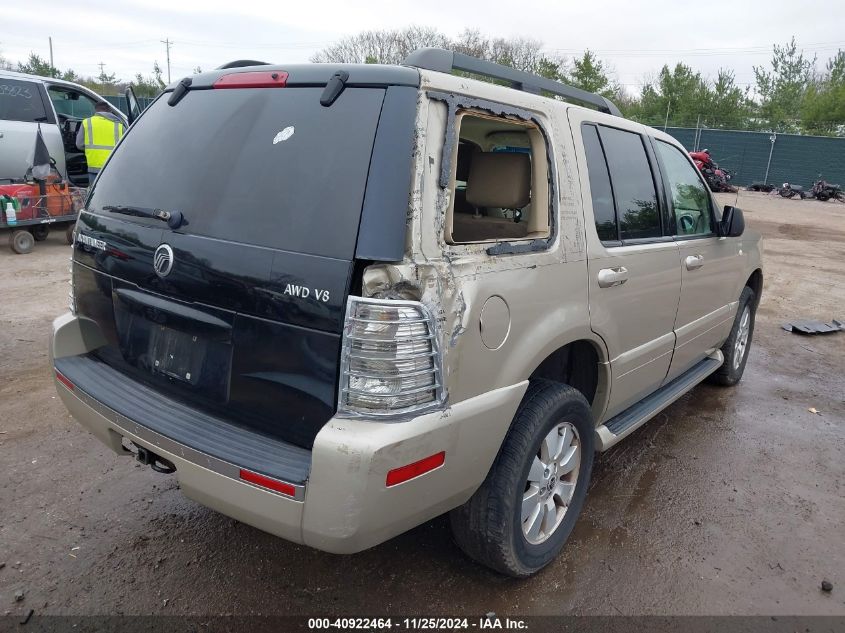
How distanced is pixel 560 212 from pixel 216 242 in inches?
53.3

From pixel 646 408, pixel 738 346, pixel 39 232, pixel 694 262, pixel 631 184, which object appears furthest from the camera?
pixel 39 232

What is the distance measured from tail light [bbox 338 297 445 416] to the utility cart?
8.10 metres

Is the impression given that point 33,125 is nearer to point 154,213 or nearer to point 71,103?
point 71,103

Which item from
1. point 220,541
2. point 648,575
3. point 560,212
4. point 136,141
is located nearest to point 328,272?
point 560,212

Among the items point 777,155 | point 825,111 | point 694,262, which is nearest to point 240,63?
point 694,262

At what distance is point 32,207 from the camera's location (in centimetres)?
828

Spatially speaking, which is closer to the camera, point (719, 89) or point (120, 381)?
point (120, 381)

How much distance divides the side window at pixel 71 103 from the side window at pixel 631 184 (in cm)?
929

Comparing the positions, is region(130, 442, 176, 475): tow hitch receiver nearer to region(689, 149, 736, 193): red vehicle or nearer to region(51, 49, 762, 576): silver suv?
region(51, 49, 762, 576): silver suv

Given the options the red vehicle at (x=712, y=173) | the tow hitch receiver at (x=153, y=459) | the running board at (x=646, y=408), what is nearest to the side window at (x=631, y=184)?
the running board at (x=646, y=408)

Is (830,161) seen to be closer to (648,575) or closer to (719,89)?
(719,89)

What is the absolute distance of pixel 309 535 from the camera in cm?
189

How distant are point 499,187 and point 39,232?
8.92 m

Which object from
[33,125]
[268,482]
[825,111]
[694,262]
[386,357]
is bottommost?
[268,482]
